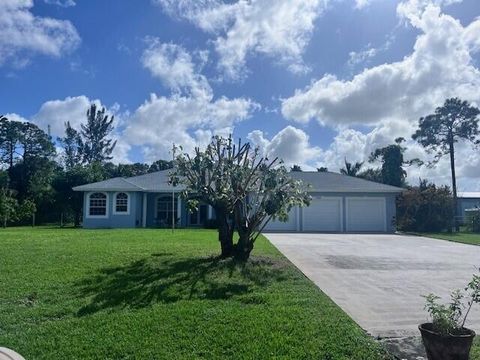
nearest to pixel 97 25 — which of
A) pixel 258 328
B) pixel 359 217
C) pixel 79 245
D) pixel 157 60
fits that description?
pixel 157 60

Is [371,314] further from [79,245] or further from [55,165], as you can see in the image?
[55,165]

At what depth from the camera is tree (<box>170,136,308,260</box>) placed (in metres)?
10.9

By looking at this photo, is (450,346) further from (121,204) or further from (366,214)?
(121,204)

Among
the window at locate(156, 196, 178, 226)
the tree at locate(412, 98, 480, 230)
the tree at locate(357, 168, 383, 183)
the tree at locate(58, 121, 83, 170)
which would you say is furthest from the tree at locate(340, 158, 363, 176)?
the tree at locate(58, 121, 83, 170)

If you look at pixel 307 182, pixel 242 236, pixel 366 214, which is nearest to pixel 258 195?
pixel 242 236

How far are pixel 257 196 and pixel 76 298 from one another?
5928 mm

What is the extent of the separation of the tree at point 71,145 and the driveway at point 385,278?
154 ft

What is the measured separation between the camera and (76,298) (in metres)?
6.78

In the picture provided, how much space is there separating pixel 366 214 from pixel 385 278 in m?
18.6

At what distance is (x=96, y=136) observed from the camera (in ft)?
187

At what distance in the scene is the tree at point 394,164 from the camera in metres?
38.6

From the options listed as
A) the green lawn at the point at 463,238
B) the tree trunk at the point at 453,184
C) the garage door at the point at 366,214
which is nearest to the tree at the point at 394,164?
the tree trunk at the point at 453,184

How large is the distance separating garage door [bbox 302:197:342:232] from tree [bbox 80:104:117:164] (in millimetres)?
37112

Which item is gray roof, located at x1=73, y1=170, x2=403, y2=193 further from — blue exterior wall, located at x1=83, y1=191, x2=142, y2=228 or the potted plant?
the potted plant
